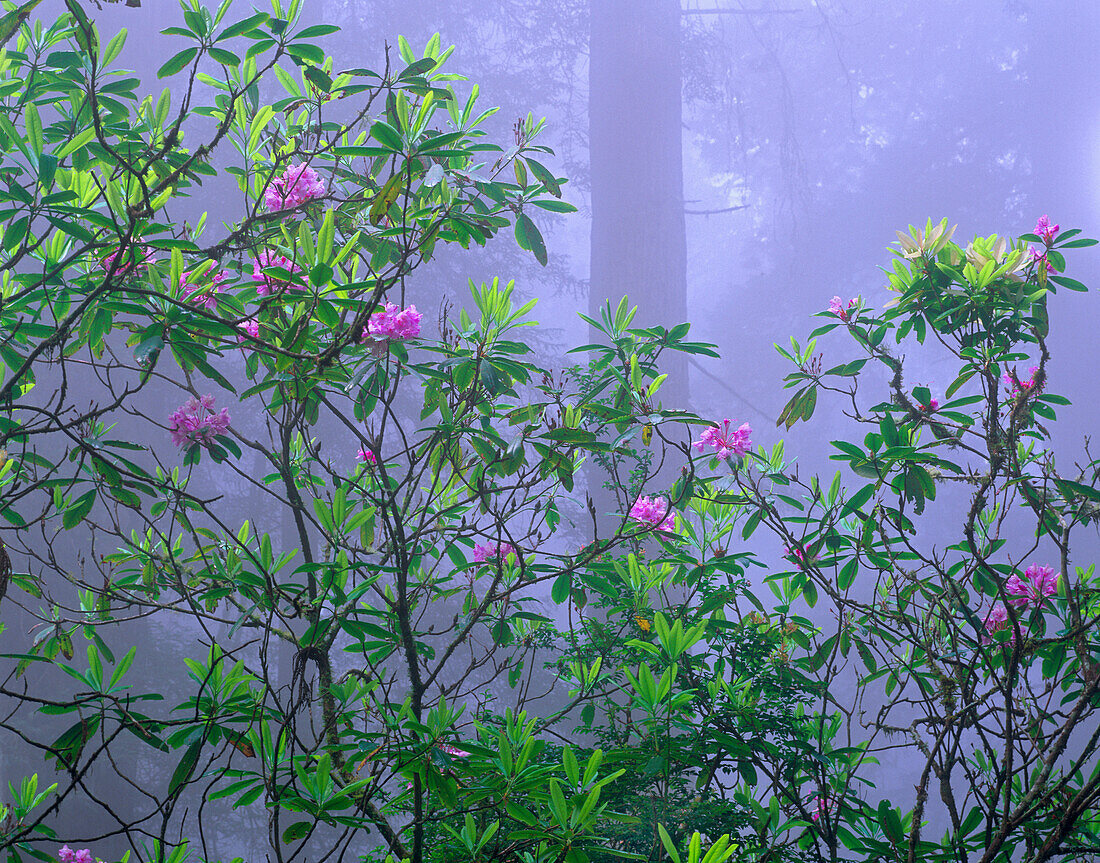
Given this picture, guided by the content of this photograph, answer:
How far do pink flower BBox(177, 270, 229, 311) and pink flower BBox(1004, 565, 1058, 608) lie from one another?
1.69 meters

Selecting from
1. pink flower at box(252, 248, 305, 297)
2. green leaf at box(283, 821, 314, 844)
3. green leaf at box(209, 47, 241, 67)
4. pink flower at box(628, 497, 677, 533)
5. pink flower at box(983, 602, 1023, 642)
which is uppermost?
green leaf at box(209, 47, 241, 67)

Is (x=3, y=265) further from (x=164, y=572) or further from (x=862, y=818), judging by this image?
(x=862, y=818)

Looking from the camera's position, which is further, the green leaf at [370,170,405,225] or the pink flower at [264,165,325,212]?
the pink flower at [264,165,325,212]

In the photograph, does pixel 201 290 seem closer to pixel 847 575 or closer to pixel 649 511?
pixel 649 511

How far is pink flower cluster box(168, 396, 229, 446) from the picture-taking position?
1541 millimetres

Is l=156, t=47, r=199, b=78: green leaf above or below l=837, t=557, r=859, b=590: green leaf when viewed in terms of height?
above

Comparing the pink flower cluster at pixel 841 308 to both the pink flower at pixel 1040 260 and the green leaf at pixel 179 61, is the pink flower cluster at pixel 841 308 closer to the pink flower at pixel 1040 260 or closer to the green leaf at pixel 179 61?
the pink flower at pixel 1040 260

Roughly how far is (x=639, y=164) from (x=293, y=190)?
4.87 meters

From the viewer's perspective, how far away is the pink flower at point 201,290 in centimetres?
134

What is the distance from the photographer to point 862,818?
1.49 m

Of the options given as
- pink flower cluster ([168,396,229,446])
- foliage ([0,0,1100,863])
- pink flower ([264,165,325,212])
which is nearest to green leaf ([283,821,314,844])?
foliage ([0,0,1100,863])

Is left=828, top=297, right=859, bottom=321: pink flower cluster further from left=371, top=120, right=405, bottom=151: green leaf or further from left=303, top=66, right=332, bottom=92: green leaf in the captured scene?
left=303, top=66, right=332, bottom=92: green leaf

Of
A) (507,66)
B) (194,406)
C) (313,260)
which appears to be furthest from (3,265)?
(507,66)

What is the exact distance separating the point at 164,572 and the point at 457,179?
1.07 metres
